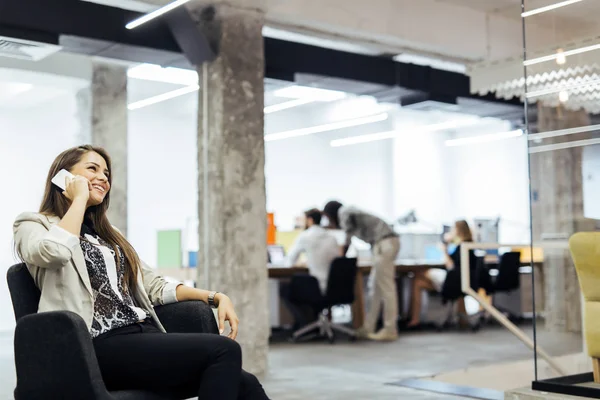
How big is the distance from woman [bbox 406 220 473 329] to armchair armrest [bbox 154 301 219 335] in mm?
5918

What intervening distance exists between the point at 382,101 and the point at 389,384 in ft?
13.6

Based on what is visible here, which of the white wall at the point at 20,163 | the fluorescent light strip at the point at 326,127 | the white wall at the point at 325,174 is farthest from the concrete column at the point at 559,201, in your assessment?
the white wall at the point at 325,174

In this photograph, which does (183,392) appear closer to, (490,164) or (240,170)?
(240,170)

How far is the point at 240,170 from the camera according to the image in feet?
18.1

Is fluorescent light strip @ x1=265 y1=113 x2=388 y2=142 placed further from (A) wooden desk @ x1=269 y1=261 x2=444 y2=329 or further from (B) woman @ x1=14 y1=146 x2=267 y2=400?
(B) woman @ x1=14 y1=146 x2=267 y2=400

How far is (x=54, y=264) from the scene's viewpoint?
2.23 m

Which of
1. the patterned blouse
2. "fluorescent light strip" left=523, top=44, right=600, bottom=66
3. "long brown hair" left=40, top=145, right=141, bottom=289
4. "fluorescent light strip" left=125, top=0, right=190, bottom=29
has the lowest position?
the patterned blouse

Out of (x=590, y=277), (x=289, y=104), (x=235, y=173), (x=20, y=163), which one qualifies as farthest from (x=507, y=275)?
(x=20, y=163)

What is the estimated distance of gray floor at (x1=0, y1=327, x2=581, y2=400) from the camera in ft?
14.4

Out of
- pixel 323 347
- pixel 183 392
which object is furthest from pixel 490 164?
pixel 183 392

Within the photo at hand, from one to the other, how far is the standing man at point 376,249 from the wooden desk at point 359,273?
320mm

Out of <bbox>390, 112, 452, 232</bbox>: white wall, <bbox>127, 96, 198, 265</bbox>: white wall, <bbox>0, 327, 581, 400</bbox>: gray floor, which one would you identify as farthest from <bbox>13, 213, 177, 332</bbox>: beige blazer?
<bbox>390, 112, 452, 232</bbox>: white wall

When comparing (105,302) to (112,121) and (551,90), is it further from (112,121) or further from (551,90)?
(112,121)

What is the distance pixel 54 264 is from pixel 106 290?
0.77 feet
